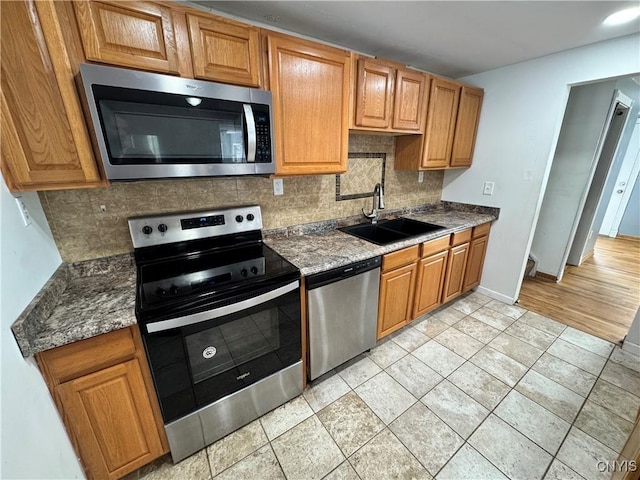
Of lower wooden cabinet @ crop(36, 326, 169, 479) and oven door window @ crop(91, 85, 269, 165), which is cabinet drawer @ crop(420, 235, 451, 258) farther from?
lower wooden cabinet @ crop(36, 326, 169, 479)

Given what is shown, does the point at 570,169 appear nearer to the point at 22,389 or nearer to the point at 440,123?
the point at 440,123

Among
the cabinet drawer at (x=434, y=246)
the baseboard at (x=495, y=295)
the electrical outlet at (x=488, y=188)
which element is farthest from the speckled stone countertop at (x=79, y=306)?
the baseboard at (x=495, y=295)

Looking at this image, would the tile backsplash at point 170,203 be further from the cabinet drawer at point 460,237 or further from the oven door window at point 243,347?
the cabinet drawer at point 460,237

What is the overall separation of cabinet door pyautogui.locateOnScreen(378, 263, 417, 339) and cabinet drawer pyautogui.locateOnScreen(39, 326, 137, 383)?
61.6 inches

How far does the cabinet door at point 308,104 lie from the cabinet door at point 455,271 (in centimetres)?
155

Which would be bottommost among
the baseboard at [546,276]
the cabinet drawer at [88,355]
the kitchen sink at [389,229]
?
the baseboard at [546,276]

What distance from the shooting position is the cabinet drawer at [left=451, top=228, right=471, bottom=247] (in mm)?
2410

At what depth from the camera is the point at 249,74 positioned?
1337mm

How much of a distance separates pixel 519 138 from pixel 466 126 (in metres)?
0.49

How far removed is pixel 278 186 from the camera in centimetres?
193

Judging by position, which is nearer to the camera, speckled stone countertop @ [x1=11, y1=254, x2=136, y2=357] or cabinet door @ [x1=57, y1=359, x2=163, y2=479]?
speckled stone countertop @ [x1=11, y1=254, x2=136, y2=357]

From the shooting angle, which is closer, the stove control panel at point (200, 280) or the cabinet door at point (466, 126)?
the stove control panel at point (200, 280)

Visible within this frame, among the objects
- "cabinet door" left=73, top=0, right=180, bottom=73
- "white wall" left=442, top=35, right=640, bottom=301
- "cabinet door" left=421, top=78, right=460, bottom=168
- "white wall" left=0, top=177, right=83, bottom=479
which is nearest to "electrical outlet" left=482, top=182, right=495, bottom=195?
"white wall" left=442, top=35, right=640, bottom=301

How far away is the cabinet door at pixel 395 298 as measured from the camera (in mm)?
2002
